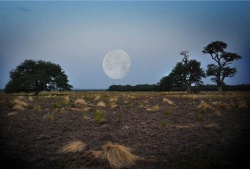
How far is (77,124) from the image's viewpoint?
934cm

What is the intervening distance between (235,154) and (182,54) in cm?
4604

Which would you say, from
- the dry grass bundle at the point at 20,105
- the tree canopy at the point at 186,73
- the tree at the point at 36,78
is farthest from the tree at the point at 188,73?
the dry grass bundle at the point at 20,105

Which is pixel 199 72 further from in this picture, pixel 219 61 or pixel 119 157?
pixel 119 157

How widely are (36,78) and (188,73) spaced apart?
98.3 ft

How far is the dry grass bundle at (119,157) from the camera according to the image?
480 centimetres

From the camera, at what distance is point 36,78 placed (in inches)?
1411

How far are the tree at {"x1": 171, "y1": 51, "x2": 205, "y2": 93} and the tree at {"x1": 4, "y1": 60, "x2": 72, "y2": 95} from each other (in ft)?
75.2

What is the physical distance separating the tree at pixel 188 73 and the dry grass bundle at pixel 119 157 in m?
45.5

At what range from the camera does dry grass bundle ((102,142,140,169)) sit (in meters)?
4.80

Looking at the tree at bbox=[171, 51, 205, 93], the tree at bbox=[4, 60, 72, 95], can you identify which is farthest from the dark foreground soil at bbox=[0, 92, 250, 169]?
the tree at bbox=[171, 51, 205, 93]

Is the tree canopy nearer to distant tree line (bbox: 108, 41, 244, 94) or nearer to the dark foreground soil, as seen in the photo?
distant tree line (bbox: 108, 41, 244, 94)

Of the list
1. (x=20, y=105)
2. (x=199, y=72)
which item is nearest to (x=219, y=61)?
(x=199, y=72)

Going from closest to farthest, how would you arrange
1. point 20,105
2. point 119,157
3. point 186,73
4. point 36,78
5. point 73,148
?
point 119,157, point 73,148, point 20,105, point 36,78, point 186,73

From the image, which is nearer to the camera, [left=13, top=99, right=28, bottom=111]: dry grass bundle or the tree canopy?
[left=13, top=99, right=28, bottom=111]: dry grass bundle
